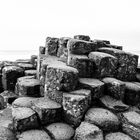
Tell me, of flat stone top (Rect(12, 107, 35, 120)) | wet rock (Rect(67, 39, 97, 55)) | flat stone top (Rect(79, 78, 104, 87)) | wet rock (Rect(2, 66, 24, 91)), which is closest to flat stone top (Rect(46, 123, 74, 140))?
flat stone top (Rect(12, 107, 35, 120))

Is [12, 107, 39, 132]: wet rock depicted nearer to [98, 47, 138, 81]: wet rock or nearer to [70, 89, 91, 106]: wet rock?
[70, 89, 91, 106]: wet rock

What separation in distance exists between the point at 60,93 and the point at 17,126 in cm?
93

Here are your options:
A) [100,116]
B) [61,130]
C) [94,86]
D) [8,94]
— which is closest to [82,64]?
[94,86]

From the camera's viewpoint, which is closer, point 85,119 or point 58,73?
point 85,119

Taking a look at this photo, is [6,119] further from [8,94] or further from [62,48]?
[62,48]

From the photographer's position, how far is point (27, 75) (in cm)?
561

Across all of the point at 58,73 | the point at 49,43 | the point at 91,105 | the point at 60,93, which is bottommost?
the point at 91,105

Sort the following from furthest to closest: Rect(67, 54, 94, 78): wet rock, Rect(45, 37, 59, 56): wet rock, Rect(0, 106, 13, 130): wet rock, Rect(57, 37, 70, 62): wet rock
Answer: Rect(45, 37, 59, 56): wet rock < Rect(57, 37, 70, 62): wet rock < Rect(67, 54, 94, 78): wet rock < Rect(0, 106, 13, 130): wet rock

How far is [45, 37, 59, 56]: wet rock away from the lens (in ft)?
18.5

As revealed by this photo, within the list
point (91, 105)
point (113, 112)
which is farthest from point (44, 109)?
point (113, 112)

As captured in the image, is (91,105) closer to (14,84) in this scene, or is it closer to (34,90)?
(34,90)

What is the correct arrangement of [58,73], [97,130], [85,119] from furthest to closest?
1. [58,73]
2. [85,119]
3. [97,130]

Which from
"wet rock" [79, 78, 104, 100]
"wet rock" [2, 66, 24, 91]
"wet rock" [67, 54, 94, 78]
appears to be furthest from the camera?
"wet rock" [2, 66, 24, 91]

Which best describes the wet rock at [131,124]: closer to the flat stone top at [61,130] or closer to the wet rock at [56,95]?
the flat stone top at [61,130]
